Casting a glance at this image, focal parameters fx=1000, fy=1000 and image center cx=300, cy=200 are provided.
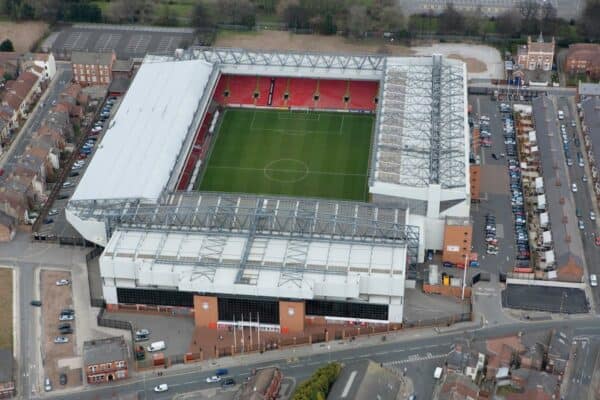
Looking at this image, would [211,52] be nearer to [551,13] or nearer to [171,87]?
[171,87]

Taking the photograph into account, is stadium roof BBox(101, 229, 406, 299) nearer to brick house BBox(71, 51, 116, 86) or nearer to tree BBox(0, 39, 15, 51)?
brick house BBox(71, 51, 116, 86)

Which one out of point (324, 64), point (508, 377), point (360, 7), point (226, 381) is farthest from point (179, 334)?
point (360, 7)

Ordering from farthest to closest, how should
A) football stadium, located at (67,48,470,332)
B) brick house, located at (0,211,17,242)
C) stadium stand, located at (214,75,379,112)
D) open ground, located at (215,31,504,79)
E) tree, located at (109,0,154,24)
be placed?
tree, located at (109,0,154,24), open ground, located at (215,31,504,79), stadium stand, located at (214,75,379,112), brick house, located at (0,211,17,242), football stadium, located at (67,48,470,332)

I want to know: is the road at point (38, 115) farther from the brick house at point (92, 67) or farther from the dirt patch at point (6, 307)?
the dirt patch at point (6, 307)

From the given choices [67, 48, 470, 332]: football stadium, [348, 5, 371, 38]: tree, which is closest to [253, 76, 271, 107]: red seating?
[67, 48, 470, 332]: football stadium

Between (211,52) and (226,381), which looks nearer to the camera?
(226,381)

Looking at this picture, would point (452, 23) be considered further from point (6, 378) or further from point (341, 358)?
point (6, 378)

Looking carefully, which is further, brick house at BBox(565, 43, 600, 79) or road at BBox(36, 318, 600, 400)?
brick house at BBox(565, 43, 600, 79)
